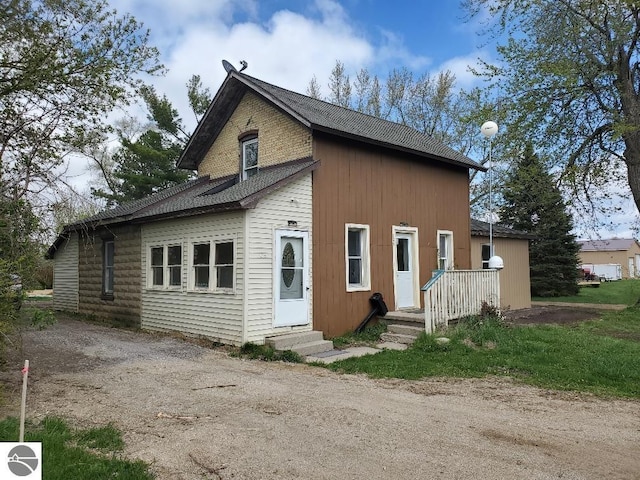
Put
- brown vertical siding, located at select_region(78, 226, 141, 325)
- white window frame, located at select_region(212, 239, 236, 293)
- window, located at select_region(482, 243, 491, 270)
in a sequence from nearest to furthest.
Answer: white window frame, located at select_region(212, 239, 236, 293)
brown vertical siding, located at select_region(78, 226, 141, 325)
window, located at select_region(482, 243, 491, 270)

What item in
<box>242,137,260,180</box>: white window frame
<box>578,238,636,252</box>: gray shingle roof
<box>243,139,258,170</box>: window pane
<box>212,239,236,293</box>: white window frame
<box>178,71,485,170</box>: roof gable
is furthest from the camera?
<box>578,238,636,252</box>: gray shingle roof

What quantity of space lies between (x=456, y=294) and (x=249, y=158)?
6855mm

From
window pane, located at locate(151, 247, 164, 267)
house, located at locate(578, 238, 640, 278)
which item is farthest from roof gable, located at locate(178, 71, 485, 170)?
house, located at locate(578, 238, 640, 278)

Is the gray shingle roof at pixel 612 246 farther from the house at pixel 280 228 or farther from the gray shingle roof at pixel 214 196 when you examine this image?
the gray shingle roof at pixel 214 196

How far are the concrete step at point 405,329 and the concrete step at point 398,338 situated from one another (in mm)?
124

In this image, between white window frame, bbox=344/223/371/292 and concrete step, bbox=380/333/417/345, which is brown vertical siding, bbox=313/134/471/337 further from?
concrete step, bbox=380/333/417/345

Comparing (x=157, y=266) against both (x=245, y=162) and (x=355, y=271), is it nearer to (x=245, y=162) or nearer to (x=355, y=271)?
(x=245, y=162)

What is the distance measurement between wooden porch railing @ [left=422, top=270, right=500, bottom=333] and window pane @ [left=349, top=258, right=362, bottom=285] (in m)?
2.00

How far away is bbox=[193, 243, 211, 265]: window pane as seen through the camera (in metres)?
11.0

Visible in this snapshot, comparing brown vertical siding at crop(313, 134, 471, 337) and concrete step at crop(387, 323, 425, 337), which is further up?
brown vertical siding at crop(313, 134, 471, 337)

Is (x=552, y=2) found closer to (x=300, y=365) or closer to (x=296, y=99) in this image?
(x=296, y=99)

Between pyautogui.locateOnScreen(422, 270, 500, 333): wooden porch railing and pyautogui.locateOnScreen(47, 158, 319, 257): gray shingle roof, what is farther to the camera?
pyautogui.locateOnScreen(422, 270, 500, 333): wooden porch railing

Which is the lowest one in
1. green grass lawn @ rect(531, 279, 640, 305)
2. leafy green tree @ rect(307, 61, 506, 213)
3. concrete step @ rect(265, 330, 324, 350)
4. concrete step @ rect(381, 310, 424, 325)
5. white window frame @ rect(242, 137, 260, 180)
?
green grass lawn @ rect(531, 279, 640, 305)

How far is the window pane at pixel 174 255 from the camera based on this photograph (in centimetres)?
1179
